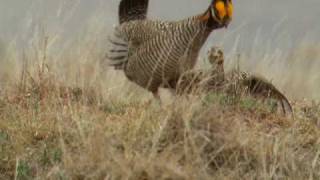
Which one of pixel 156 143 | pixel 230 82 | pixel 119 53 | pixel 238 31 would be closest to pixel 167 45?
pixel 230 82

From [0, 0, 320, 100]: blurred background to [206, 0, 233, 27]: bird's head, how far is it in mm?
479

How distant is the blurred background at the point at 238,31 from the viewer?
29.0ft

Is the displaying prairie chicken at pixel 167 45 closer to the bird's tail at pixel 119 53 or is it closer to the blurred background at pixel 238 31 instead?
the bird's tail at pixel 119 53

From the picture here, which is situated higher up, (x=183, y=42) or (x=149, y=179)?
(x=183, y=42)

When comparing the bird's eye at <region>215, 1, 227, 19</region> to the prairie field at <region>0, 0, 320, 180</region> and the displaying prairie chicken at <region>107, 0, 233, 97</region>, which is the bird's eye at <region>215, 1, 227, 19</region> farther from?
the prairie field at <region>0, 0, 320, 180</region>

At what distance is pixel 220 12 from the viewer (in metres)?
6.66

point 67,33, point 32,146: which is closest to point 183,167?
point 32,146

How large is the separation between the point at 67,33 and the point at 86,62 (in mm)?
1362

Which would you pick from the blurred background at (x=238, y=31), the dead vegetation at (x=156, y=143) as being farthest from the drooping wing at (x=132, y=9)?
the dead vegetation at (x=156, y=143)

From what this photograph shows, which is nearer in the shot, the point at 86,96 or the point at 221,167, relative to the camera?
the point at 221,167

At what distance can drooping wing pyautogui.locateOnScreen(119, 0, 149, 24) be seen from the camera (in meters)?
7.98

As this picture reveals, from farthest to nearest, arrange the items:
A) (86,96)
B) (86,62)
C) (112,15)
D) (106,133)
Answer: (112,15), (86,62), (86,96), (106,133)

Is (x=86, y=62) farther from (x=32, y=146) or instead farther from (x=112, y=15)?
(x=32, y=146)

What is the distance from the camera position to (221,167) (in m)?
5.18
